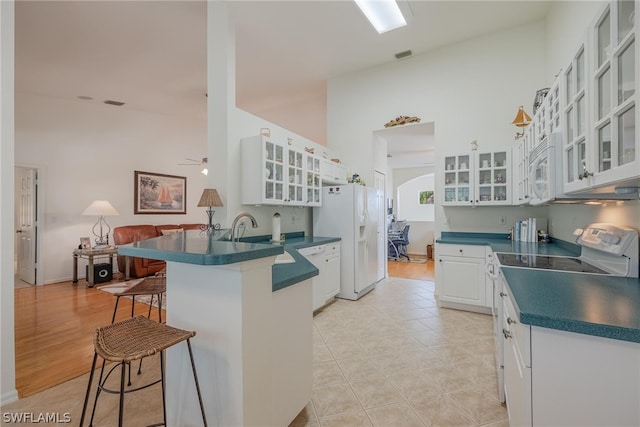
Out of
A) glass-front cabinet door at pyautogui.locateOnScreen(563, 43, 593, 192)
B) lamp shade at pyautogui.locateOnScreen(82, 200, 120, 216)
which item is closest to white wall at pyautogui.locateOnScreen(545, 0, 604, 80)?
glass-front cabinet door at pyautogui.locateOnScreen(563, 43, 593, 192)

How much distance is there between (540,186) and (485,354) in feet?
4.89

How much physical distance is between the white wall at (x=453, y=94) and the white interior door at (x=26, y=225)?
5.21 m

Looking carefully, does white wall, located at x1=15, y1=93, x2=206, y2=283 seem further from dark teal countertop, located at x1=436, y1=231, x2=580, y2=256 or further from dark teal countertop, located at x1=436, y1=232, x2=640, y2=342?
dark teal countertop, located at x1=436, y1=232, x2=640, y2=342

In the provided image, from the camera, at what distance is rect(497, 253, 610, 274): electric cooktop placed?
1.78 meters

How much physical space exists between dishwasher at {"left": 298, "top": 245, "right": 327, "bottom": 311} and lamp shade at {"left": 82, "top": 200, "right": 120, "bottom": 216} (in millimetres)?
4048

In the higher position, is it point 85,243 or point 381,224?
point 381,224

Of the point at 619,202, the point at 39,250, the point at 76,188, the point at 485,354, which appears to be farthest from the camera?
the point at 76,188

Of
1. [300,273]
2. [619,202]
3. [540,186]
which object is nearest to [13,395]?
[300,273]

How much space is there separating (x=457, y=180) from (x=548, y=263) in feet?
6.96

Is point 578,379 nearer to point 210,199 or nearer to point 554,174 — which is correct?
point 554,174

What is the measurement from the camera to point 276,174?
339 centimetres

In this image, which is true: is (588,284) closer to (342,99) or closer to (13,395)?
(13,395)

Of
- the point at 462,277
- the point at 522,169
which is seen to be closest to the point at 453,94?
the point at 522,169

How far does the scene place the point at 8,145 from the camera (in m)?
1.92
